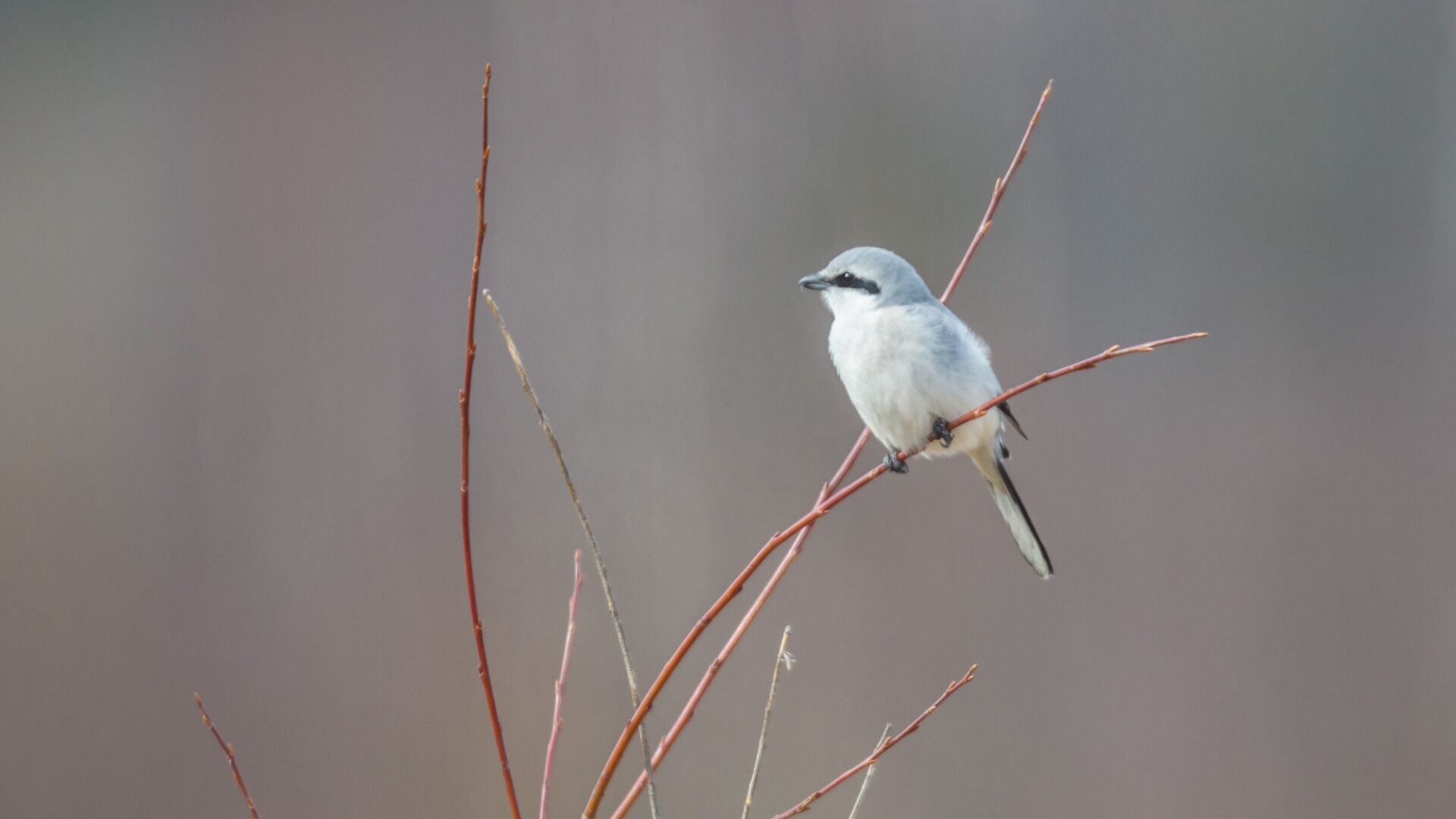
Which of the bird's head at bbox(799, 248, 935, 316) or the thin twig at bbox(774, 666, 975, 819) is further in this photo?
the bird's head at bbox(799, 248, 935, 316)

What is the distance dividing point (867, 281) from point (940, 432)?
0.19m

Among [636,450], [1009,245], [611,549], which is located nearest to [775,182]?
[1009,245]

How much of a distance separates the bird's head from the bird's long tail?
0.24 m

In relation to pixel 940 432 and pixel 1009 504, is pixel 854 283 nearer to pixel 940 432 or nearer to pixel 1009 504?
pixel 940 432

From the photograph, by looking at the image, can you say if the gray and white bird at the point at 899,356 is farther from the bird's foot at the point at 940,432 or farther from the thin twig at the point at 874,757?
→ the thin twig at the point at 874,757

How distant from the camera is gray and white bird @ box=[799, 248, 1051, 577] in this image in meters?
1.13

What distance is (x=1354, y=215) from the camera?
6.91 feet

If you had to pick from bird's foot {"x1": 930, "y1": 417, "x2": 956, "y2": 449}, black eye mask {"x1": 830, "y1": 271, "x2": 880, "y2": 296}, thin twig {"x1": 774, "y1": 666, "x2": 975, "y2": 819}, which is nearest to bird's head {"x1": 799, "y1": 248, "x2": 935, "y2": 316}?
black eye mask {"x1": 830, "y1": 271, "x2": 880, "y2": 296}

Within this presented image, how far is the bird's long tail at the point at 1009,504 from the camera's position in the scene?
3.92ft

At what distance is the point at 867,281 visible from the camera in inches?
45.1

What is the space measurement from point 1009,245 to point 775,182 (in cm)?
53

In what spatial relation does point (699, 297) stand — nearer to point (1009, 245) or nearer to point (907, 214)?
point (907, 214)

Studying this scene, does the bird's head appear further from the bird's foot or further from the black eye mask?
the bird's foot

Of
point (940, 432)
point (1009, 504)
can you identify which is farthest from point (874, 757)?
point (1009, 504)
